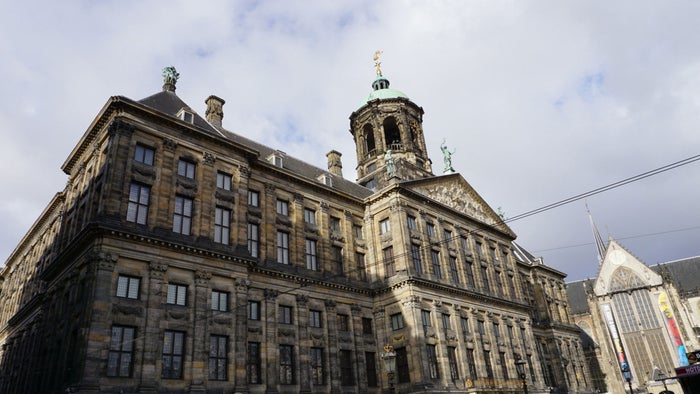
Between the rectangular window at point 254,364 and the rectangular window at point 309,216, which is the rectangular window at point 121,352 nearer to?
the rectangular window at point 254,364

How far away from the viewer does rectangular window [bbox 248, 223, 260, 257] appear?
2972 cm

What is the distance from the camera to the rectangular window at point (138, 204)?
24.4 meters

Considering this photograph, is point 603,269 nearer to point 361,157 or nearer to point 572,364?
point 572,364

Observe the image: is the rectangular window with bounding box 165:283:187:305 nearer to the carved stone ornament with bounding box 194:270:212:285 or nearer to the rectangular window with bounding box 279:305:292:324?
the carved stone ornament with bounding box 194:270:212:285

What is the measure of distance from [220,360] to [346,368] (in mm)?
10042

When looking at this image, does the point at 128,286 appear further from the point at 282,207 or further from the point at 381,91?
the point at 381,91

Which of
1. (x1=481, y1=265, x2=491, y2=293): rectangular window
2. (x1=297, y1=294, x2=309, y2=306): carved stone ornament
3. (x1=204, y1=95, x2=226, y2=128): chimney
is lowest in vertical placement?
(x1=297, y1=294, x2=309, y2=306): carved stone ornament

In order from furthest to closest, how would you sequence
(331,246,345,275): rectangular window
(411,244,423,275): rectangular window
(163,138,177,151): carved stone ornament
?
(411,244,423,275): rectangular window, (331,246,345,275): rectangular window, (163,138,177,151): carved stone ornament

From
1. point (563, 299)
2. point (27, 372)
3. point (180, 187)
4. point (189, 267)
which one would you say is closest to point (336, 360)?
point (189, 267)

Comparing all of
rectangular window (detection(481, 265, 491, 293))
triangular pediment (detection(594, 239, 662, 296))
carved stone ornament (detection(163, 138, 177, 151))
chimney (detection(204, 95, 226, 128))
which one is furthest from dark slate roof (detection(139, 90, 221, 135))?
triangular pediment (detection(594, 239, 662, 296))

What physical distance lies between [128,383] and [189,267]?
6.28m

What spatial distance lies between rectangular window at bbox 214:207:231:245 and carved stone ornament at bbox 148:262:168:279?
391 cm

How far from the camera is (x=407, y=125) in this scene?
48.7 metres

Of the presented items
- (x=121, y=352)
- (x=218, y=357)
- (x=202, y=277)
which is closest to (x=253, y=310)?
(x=218, y=357)
